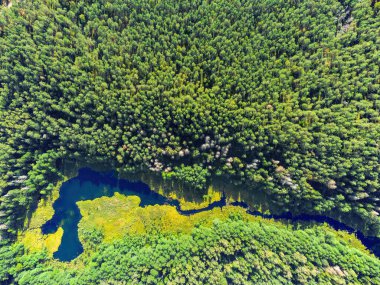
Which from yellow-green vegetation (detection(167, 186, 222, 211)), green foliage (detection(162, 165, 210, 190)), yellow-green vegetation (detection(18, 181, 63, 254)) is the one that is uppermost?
green foliage (detection(162, 165, 210, 190))

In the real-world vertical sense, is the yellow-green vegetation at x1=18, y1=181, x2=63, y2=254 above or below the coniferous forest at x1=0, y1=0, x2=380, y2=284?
below

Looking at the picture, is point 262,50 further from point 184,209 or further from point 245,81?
point 184,209

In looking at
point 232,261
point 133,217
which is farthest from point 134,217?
point 232,261

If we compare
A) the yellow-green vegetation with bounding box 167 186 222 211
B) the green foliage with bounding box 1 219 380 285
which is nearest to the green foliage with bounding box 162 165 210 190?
the yellow-green vegetation with bounding box 167 186 222 211

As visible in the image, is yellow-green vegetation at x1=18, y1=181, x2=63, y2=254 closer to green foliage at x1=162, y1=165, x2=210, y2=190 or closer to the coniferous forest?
the coniferous forest

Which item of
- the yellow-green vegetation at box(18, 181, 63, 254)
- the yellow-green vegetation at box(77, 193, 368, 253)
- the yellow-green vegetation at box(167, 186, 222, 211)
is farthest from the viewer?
the yellow-green vegetation at box(167, 186, 222, 211)
